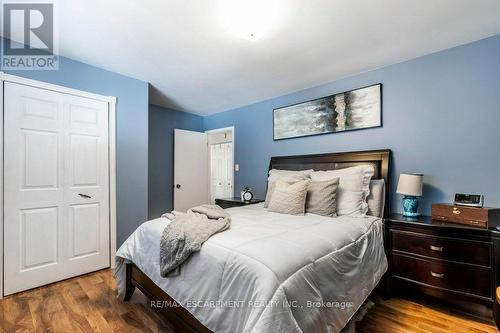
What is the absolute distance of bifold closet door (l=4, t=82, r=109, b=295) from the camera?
7.38 feet

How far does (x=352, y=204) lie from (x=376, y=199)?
1.04ft

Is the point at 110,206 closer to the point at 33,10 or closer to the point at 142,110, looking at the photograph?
the point at 142,110

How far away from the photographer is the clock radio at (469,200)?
2002 mm

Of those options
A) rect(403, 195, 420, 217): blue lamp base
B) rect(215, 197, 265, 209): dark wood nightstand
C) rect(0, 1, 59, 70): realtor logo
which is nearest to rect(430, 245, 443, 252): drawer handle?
rect(403, 195, 420, 217): blue lamp base

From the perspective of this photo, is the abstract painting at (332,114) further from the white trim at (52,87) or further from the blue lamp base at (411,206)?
the white trim at (52,87)

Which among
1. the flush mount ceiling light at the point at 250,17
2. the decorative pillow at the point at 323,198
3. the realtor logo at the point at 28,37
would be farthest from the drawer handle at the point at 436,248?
the realtor logo at the point at 28,37

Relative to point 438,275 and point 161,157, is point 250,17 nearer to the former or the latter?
point 438,275

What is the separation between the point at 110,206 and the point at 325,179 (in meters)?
2.60

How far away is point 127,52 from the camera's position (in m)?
2.42

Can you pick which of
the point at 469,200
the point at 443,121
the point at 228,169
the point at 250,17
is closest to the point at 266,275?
the point at 250,17

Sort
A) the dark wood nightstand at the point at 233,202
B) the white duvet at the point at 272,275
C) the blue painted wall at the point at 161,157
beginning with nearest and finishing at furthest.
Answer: the white duvet at the point at 272,275, the dark wood nightstand at the point at 233,202, the blue painted wall at the point at 161,157

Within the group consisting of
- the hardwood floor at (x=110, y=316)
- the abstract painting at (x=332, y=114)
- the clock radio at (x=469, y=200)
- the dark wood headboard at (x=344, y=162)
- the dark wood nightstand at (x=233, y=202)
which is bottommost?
the hardwood floor at (x=110, y=316)

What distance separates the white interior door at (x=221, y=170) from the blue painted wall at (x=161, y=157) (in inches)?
33.1

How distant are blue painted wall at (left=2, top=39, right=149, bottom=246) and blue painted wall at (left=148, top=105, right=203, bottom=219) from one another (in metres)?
1.09
